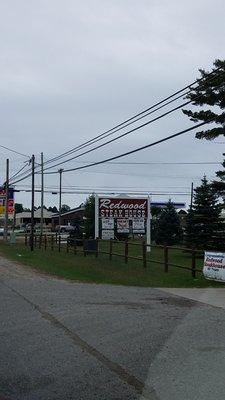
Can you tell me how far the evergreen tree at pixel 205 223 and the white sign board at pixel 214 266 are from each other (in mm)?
18963

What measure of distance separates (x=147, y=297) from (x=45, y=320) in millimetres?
4805

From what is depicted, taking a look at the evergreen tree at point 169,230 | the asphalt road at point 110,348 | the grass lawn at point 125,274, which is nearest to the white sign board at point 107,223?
the grass lawn at point 125,274

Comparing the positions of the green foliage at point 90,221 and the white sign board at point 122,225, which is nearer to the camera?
the white sign board at point 122,225

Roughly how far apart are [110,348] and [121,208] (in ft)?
101

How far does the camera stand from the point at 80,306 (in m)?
13.6

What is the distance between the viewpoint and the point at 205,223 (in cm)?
3953

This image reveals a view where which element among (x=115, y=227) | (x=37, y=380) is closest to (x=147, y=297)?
(x=37, y=380)

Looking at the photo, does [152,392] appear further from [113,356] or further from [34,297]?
[34,297]

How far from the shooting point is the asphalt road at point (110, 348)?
6574 mm

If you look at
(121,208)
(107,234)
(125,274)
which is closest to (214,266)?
(125,274)

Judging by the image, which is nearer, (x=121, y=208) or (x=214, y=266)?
(x=214, y=266)

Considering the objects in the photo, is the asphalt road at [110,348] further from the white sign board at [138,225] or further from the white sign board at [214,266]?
the white sign board at [138,225]

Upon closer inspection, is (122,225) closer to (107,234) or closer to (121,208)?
(121,208)

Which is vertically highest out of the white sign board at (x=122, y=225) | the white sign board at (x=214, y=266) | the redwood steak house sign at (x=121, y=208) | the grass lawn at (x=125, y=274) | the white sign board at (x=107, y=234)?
the redwood steak house sign at (x=121, y=208)
